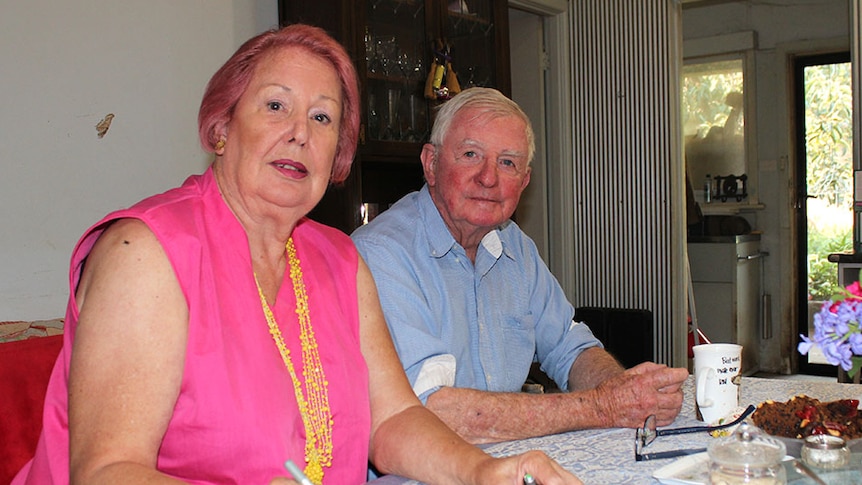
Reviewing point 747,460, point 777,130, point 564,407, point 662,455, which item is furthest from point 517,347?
point 777,130

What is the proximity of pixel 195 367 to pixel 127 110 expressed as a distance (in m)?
1.56

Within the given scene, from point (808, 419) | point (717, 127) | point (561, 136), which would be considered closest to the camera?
point (808, 419)

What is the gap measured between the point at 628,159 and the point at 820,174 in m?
2.30

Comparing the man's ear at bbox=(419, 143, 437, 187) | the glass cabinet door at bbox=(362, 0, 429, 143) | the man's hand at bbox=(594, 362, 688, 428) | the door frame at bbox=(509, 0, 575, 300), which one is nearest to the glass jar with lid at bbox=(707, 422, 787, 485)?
the man's hand at bbox=(594, 362, 688, 428)

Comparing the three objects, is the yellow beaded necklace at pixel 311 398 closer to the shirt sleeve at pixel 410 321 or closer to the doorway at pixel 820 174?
the shirt sleeve at pixel 410 321

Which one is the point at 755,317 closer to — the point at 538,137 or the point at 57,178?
the point at 538,137

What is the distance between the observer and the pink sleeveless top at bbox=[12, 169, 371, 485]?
3.68 feet

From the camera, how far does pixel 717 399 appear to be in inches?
53.3

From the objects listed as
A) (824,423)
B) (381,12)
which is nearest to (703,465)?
(824,423)

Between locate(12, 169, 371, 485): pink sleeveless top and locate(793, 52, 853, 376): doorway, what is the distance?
5389 mm

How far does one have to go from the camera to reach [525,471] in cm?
109

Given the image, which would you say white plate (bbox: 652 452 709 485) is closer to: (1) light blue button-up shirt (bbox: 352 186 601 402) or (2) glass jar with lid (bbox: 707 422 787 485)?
(2) glass jar with lid (bbox: 707 422 787 485)

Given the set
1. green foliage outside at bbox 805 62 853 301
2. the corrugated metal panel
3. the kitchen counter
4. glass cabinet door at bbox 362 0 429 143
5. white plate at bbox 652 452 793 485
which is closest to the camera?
white plate at bbox 652 452 793 485

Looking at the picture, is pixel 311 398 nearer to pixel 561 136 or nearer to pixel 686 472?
pixel 686 472
